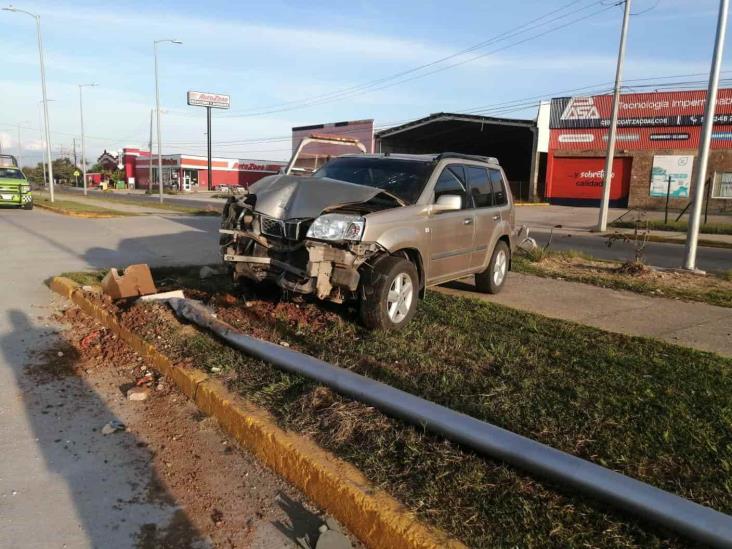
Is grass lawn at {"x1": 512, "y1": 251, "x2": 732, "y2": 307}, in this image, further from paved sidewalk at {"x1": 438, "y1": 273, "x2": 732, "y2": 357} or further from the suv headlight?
the suv headlight

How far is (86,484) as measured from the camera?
3400 mm

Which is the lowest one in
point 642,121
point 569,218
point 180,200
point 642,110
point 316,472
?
point 180,200

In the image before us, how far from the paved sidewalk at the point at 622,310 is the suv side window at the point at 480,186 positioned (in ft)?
4.16

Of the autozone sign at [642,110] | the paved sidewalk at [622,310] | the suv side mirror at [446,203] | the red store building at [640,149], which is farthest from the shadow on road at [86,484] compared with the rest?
the autozone sign at [642,110]

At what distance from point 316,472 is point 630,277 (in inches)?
319

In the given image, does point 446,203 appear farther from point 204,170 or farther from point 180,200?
point 204,170

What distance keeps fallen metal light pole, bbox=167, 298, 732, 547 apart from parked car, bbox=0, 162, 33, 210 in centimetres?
2331

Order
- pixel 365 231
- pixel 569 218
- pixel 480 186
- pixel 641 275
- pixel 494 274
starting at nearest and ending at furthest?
pixel 365 231
pixel 480 186
pixel 494 274
pixel 641 275
pixel 569 218

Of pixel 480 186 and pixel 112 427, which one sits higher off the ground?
pixel 480 186

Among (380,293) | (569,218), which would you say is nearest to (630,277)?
(380,293)

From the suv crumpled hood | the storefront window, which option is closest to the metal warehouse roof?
→ the storefront window

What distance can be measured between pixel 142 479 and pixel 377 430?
140 cm

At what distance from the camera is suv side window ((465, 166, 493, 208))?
291 inches

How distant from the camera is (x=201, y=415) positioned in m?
4.28
